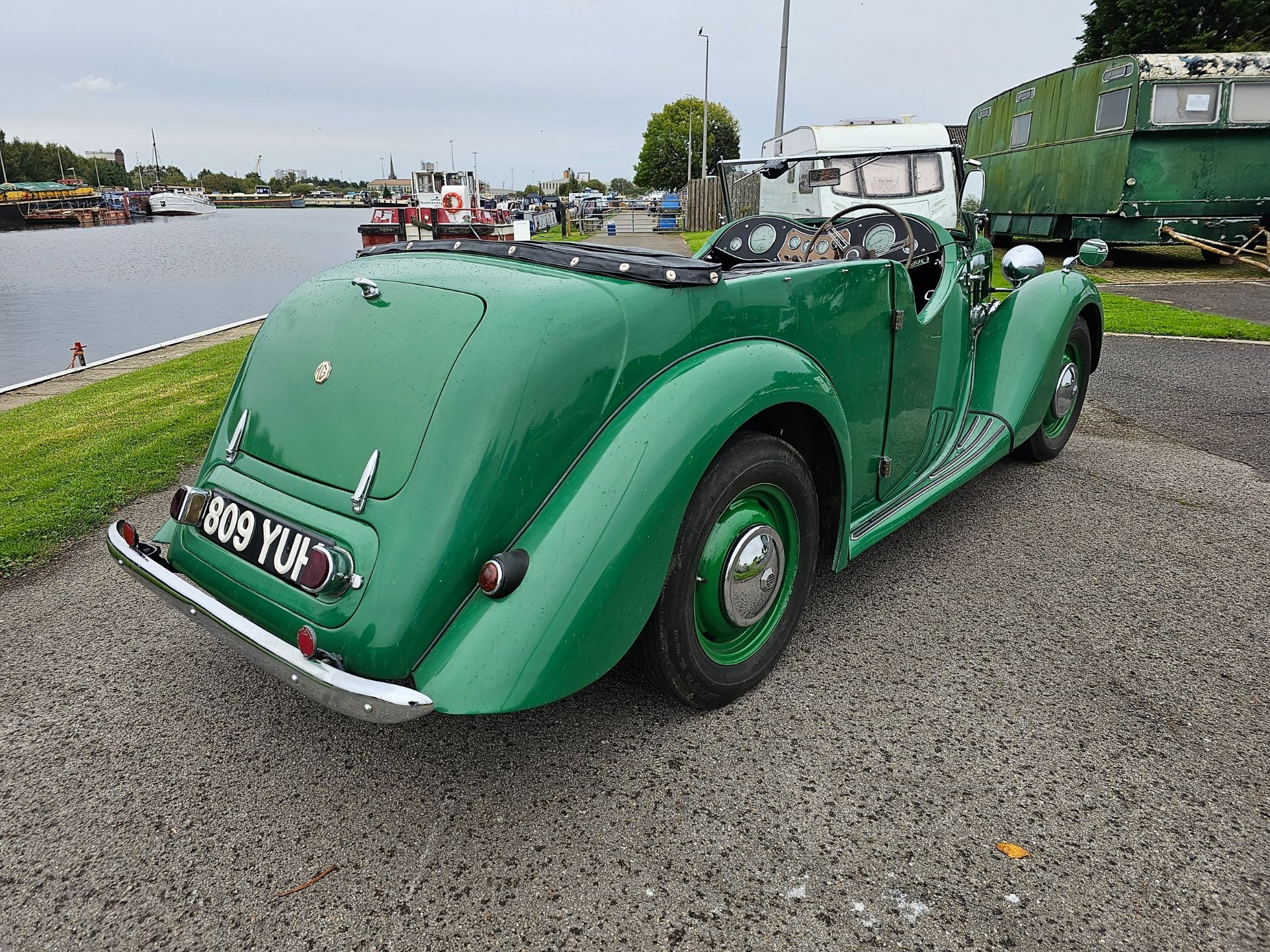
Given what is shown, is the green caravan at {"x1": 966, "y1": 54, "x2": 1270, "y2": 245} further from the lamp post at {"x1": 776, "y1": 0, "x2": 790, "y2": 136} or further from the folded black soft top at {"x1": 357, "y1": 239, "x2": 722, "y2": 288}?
the folded black soft top at {"x1": 357, "y1": 239, "x2": 722, "y2": 288}

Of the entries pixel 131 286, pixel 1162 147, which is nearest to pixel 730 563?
pixel 1162 147

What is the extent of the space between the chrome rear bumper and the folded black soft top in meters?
1.25

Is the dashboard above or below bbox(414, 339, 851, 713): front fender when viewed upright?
above

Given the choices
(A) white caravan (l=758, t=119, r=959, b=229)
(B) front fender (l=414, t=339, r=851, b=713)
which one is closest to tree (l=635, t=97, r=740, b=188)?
(A) white caravan (l=758, t=119, r=959, b=229)

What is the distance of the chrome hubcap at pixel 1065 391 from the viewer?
→ 175 inches

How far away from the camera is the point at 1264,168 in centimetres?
1255

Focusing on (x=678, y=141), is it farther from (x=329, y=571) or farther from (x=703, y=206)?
(x=329, y=571)

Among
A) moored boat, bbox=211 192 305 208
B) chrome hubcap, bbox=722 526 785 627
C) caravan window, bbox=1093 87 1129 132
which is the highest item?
moored boat, bbox=211 192 305 208

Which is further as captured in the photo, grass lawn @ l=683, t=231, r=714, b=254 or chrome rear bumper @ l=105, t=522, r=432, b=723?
grass lawn @ l=683, t=231, r=714, b=254

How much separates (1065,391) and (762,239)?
6.49ft

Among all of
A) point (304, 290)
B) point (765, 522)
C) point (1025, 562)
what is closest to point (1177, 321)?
point (1025, 562)

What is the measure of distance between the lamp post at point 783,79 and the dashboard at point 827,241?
46.4 feet

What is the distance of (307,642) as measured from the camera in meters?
1.90

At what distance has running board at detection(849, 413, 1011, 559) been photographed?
2918mm
